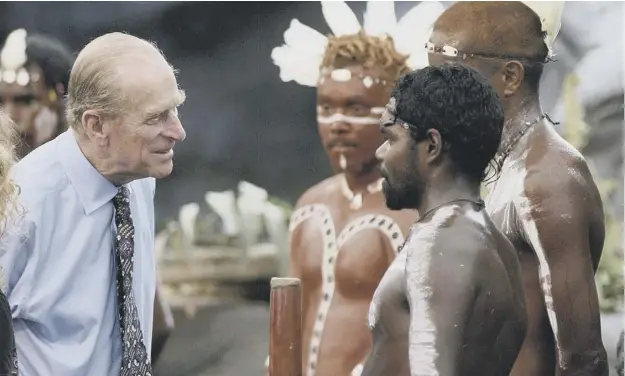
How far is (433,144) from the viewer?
1941mm

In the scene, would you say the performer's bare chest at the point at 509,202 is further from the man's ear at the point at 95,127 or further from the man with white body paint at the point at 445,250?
the man's ear at the point at 95,127

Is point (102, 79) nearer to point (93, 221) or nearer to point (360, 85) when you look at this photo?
point (93, 221)

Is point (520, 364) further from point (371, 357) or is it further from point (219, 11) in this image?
point (219, 11)

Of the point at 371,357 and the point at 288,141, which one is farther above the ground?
the point at 288,141

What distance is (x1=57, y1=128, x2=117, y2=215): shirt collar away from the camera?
2.33m

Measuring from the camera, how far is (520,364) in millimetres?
2539

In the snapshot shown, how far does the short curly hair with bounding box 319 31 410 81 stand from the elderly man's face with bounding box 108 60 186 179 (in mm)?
1644

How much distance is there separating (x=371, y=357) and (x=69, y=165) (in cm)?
79

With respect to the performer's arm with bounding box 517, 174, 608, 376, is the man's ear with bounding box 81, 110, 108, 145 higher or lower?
higher

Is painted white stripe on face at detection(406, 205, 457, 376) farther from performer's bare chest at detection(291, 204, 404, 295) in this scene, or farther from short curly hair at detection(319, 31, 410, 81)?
short curly hair at detection(319, 31, 410, 81)

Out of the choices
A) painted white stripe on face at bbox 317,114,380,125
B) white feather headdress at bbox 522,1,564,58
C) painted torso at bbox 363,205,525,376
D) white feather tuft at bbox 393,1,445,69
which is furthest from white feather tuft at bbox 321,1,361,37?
painted torso at bbox 363,205,525,376

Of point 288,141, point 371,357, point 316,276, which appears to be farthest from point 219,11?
point 371,357

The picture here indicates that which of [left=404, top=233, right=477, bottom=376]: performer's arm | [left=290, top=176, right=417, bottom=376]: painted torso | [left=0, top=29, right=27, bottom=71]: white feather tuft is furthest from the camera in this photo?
[left=0, top=29, right=27, bottom=71]: white feather tuft

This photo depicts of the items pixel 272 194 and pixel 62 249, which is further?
pixel 272 194
